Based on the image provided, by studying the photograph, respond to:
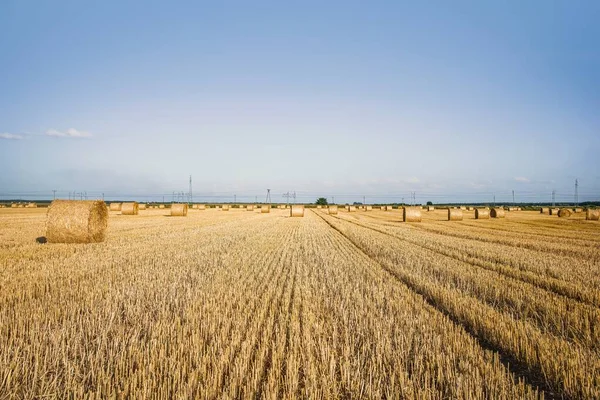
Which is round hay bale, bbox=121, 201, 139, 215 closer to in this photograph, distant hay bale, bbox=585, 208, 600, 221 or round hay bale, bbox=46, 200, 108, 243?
round hay bale, bbox=46, 200, 108, 243

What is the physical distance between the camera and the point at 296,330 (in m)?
4.41

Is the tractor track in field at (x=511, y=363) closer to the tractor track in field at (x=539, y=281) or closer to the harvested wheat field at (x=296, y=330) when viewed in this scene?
the harvested wheat field at (x=296, y=330)

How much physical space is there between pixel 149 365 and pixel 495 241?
14.7 m

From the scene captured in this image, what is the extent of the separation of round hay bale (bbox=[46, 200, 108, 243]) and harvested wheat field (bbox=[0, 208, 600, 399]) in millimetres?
4362

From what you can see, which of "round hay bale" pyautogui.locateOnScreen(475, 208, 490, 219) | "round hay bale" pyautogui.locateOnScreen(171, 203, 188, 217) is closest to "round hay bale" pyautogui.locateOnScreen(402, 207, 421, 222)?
"round hay bale" pyautogui.locateOnScreen(475, 208, 490, 219)

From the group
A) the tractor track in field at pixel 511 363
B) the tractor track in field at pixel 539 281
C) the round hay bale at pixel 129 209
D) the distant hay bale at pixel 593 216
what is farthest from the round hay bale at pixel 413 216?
the round hay bale at pixel 129 209

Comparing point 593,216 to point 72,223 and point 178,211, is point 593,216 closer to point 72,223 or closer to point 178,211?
point 178,211

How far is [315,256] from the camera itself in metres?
10.8

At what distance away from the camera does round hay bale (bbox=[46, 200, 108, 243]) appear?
12.8m

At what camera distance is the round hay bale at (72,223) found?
12.8 metres

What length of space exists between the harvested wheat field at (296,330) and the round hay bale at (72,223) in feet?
14.3

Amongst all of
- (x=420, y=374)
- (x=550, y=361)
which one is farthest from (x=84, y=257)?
(x=550, y=361)

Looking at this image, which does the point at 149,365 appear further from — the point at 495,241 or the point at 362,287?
the point at 495,241

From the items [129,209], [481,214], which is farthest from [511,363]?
[129,209]
